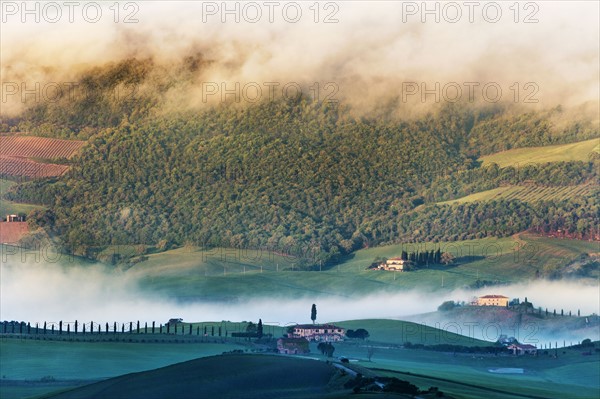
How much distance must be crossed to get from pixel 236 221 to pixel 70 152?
18.5m

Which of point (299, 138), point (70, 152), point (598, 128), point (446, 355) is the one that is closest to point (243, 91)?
point (299, 138)

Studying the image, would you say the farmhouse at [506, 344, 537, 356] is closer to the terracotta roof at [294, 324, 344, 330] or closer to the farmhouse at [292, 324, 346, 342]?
the farmhouse at [292, 324, 346, 342]

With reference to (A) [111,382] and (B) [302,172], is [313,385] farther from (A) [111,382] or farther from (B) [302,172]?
(B) [302,172]

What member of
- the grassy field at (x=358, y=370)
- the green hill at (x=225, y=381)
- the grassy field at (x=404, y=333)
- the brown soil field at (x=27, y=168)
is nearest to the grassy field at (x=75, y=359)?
the grassy field at (x=358, y=370)

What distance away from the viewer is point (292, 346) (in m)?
117

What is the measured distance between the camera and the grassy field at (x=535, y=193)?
551ft

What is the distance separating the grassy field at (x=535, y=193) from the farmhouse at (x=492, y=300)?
70.9 feet

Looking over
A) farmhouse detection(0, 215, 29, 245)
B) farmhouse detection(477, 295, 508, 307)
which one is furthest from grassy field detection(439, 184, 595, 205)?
farmhouse detection(0, 215, 29, 245)

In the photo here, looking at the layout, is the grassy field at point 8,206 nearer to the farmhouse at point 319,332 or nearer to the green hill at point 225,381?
the farmhouse at point 319,332

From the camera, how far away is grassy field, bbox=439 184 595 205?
168 meters

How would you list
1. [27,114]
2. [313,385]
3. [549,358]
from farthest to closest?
[27,114] < [549,358] < [313,385]

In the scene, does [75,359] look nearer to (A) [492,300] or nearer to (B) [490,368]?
(B) [490,368]

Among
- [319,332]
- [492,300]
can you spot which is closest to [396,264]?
[492,300]

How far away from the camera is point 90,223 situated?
552 feet
